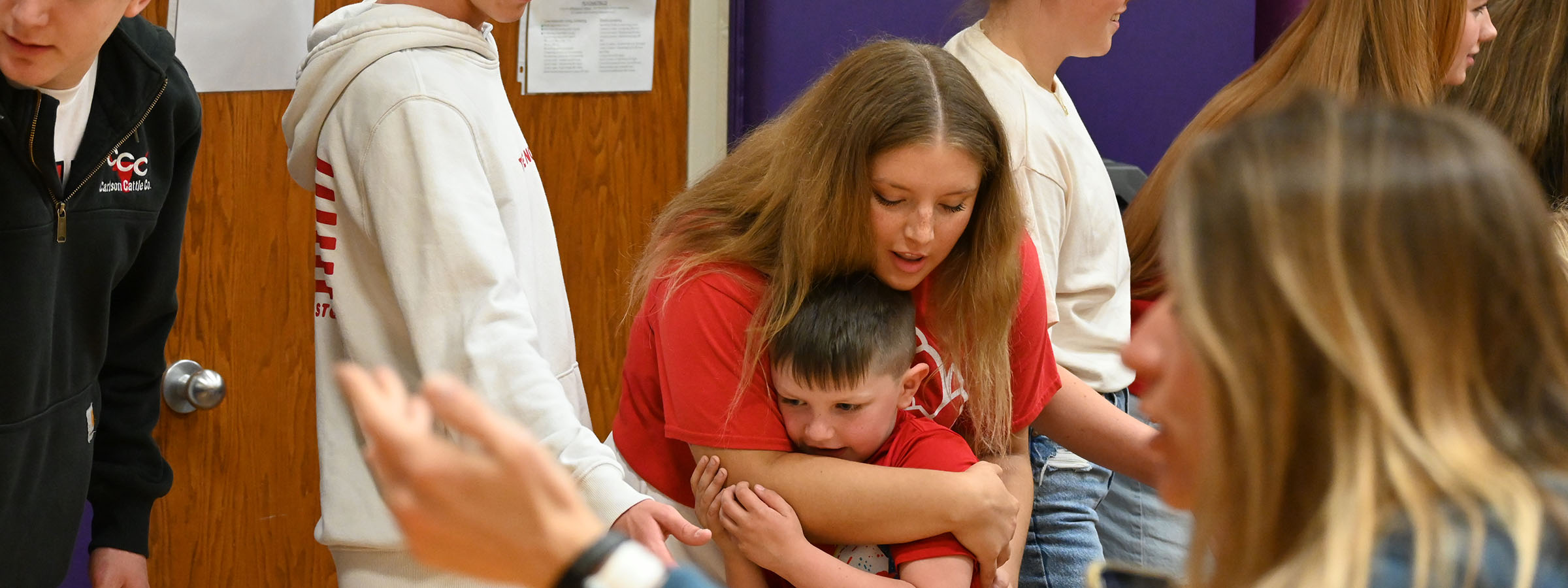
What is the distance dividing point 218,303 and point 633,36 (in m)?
1.06

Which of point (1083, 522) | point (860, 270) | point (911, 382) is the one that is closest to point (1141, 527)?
point (1083, 522)

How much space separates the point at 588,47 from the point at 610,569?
2299 mm

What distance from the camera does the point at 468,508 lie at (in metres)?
0.78

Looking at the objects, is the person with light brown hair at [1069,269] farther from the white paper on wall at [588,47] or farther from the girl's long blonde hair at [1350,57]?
the white paper on wall at [588,47]

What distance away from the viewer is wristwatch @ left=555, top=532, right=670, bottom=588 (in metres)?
0.78

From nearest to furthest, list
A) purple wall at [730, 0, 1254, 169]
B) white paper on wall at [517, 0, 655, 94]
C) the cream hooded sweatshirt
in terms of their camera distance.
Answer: the cream hooded sweatshirt
white paper on wall at [517, 0, 655, 94]
purple wall at [730, 0, 1254, 169]

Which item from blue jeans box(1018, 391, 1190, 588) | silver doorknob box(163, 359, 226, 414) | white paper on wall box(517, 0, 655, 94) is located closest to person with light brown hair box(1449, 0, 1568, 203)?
blue jeans box(1018, 391, 1190, 588)

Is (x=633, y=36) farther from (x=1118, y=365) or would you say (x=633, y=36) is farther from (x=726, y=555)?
(x=726, y=555)

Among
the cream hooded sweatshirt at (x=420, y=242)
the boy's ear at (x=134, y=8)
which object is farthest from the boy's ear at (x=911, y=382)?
the boy's ear at (x=134, y=8)

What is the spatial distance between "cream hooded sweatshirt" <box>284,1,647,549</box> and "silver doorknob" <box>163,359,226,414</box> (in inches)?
35.2

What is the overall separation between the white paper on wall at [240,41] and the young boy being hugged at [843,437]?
1.41 metres

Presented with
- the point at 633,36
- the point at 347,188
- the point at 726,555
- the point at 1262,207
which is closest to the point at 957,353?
the point at 726,555

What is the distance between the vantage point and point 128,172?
1.65m

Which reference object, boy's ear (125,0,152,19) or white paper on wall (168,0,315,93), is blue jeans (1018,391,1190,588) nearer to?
boy's ear (125,0,152,19)
